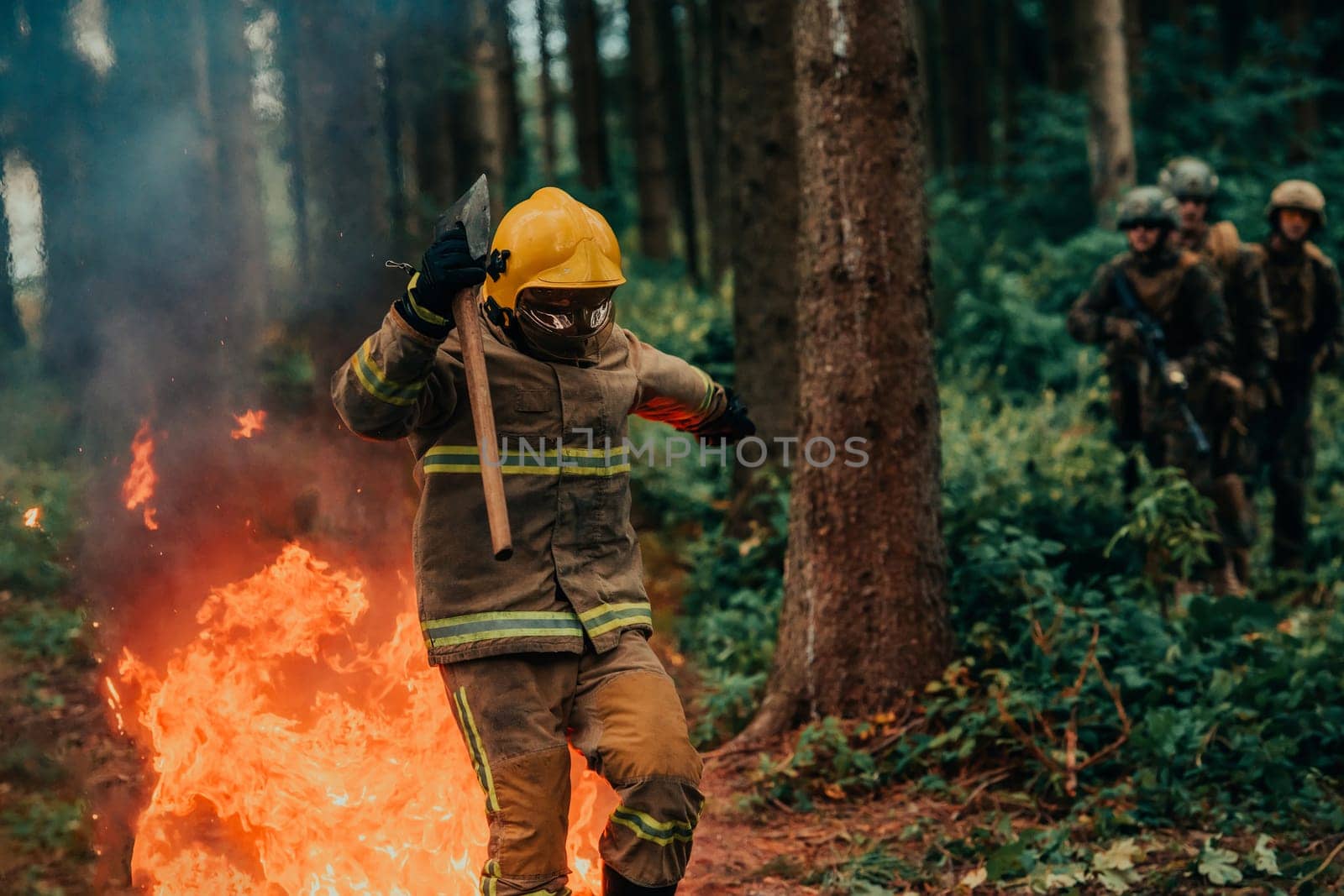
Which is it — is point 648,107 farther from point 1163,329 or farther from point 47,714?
point 47,714

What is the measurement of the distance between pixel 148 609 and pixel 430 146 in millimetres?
7078

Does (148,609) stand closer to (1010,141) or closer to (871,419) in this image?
(871,419)

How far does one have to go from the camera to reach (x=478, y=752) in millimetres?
3479

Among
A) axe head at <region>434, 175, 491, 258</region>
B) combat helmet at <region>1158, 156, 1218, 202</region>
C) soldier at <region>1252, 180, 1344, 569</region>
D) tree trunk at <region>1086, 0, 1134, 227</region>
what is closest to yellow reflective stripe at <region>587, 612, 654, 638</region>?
axe head at <region>434, 175, 491, 258</region>

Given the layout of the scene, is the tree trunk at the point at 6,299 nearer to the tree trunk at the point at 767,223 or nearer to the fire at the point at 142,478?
the fire at the point at 142,478

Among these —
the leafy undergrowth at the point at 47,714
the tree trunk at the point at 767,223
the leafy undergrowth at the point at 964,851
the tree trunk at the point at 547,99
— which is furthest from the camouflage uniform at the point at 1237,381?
the tree trunk at the point at 547,99

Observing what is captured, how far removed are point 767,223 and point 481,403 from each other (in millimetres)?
5413

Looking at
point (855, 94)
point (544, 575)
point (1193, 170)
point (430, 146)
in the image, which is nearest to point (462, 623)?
point (544, 575)

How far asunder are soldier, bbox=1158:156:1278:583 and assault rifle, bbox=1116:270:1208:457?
229 mm

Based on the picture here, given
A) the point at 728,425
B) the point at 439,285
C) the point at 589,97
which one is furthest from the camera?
the point at 589,97

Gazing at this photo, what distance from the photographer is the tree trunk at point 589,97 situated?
21328 millimetres

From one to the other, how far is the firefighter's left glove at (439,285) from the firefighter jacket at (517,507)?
157 mm

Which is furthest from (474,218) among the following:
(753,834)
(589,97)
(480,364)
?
(589,97)

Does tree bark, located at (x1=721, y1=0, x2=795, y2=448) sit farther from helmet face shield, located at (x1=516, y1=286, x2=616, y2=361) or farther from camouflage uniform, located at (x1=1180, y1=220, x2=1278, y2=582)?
helmet face shield, located at (x1=516, y1=286, x2=616, y2=361)
